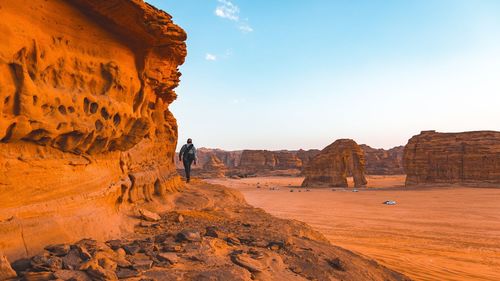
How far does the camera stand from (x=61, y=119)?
11.9 ft

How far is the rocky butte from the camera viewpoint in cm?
301

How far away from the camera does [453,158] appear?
2452 centimetres

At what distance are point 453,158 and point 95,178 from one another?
87.5ft

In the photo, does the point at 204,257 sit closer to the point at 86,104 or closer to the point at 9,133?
the point at 9,133

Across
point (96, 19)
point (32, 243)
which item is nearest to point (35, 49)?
point (96, 19)

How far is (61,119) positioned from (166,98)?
442 centimetres

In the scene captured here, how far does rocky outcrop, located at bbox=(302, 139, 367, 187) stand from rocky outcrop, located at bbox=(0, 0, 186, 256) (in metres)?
25.0

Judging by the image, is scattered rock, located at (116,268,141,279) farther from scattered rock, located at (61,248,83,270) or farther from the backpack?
the backpack

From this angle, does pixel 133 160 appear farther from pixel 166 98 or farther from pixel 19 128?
pixel 19 128

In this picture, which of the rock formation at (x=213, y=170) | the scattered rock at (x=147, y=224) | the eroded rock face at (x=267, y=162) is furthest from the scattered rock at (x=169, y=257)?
the eroded rock face at (x=267, y=162)

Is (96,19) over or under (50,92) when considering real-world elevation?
over

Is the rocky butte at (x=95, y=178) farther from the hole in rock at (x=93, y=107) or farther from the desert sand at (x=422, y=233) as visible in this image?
the desert sand at (x=422, y=233)

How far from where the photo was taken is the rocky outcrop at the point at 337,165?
2897 centimetres

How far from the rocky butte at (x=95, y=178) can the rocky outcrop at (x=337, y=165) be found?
23.9 meters
